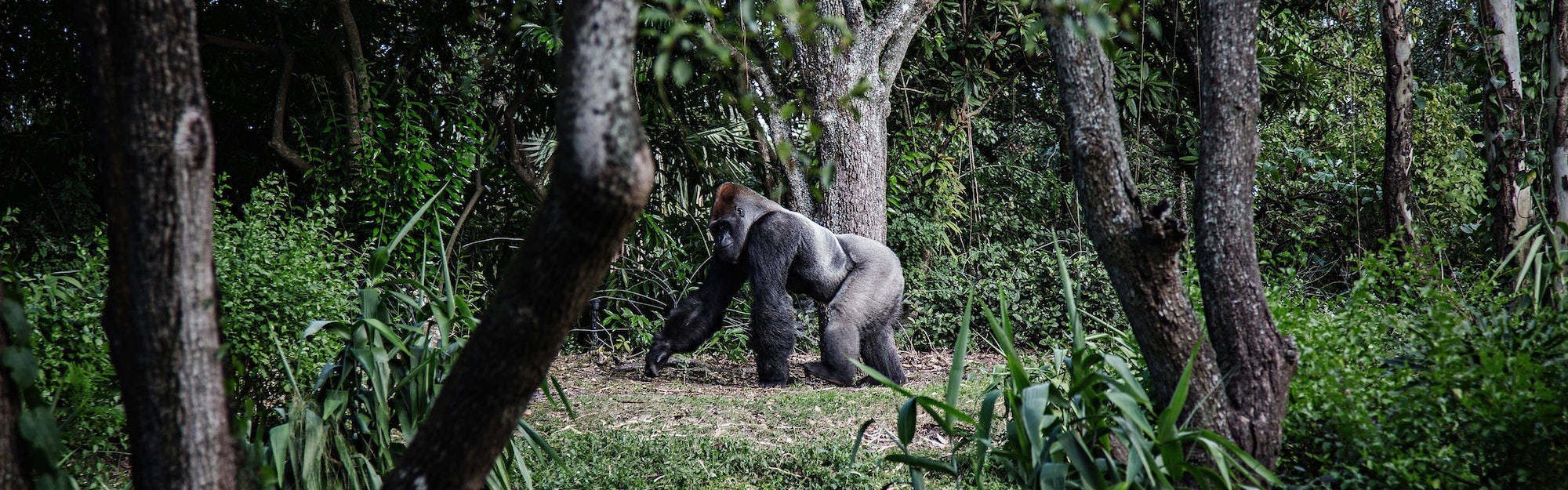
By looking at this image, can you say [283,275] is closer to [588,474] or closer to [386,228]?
[588,474]

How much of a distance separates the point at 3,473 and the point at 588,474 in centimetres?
200

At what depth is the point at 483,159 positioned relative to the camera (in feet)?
23.0

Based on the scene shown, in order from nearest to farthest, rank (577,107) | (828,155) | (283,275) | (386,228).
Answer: (577,107) < (283,275) < (386,228) < (828,155)

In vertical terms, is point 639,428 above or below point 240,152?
below

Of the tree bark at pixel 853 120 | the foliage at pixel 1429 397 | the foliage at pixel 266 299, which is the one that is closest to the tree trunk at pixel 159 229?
the foliage at pixel 266 299

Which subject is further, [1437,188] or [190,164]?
[1437,188]

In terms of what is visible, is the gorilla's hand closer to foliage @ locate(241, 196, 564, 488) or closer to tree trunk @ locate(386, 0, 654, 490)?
foliage @ locate(241, 196, 564, 488)

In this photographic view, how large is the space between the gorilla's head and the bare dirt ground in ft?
2.33

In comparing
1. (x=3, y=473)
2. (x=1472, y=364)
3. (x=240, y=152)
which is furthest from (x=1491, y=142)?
(x=240, y=152)

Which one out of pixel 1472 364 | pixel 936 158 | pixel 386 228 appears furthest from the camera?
pixel 936 158

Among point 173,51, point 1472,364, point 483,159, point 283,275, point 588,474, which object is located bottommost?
point 588,474

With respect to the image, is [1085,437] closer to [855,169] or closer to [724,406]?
[724,406]

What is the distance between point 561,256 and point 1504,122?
13.1 feet

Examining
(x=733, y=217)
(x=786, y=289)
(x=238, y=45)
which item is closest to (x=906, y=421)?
(x=786, y=289)
